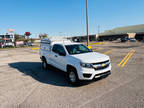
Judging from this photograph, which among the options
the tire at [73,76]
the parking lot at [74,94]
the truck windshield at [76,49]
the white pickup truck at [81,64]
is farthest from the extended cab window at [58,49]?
the parking lot at [74,94]

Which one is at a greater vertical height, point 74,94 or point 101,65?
point 101,65

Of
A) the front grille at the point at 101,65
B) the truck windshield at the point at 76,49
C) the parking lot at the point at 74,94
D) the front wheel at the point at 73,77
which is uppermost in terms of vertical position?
the truck windshield at the point at 76,49

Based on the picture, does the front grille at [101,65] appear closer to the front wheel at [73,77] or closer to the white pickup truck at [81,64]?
the white pickup truck at [81,64]

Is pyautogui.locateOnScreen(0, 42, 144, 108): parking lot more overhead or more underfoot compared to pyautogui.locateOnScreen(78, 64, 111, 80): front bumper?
more underfoot

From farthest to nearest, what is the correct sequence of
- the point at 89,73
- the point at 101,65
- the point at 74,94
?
the point at 101,65 < the point at 89,73 < the point at 74,94

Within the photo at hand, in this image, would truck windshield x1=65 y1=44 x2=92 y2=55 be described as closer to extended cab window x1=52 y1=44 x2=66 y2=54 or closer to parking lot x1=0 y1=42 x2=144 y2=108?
extended cab window x1=52 y1=44 x2=66 y2=54

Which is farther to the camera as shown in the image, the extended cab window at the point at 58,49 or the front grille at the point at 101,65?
the extended cab window at the point at 58,49

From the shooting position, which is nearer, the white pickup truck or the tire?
the white pickup truck

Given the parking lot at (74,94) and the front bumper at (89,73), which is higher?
the front bumper at (89,73)

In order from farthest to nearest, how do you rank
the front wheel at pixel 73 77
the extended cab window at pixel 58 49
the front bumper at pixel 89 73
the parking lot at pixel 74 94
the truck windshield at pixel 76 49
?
1. the extended cab window at pixel 58 49
2. the truck windshield at pixel 76 49
3. the front wheel at pixel 73 77
4. the front bumper at pixel 89 73
5. the parking lot at pixel 74 94

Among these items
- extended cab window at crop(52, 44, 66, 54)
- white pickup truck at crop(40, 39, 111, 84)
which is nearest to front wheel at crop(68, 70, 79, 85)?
white pickup truck at crop(40, 39, 111, 84)

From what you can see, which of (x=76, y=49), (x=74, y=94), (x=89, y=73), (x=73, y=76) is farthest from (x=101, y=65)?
(x=76, y=49)

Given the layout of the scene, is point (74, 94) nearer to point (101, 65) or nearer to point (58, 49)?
point (101, 65)

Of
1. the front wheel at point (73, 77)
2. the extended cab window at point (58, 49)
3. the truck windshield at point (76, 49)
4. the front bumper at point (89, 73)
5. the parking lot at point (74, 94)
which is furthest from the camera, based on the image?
the extended cab window at point (58, 49)
